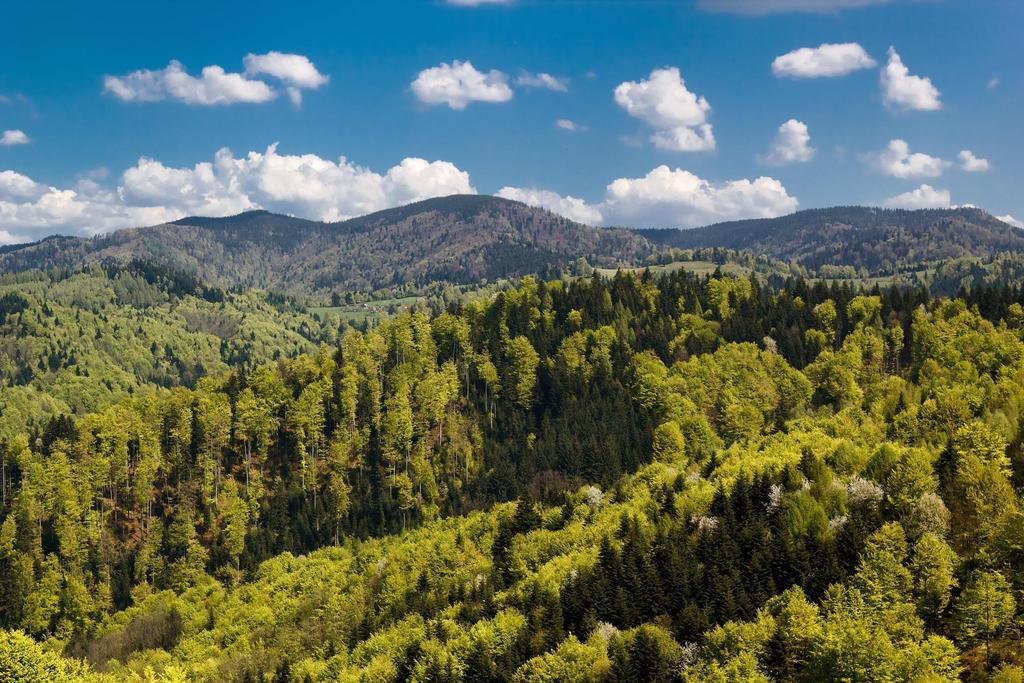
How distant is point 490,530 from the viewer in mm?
159875

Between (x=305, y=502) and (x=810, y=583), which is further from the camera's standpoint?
(x=305, y=502)

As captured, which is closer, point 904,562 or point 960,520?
point 904,562

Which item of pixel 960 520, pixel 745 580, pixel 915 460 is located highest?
pixel 915 460

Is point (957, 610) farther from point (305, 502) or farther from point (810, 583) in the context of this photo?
point (305, 502)

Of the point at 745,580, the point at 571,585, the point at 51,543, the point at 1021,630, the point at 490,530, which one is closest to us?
the point at 1021,630

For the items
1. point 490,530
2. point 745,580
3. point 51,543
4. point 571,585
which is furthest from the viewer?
point 51,543

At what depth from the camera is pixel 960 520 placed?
94062mm

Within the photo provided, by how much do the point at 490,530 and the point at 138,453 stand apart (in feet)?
326

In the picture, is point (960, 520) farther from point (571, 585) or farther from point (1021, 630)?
point (571, 585)

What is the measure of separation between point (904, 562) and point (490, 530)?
88.5m

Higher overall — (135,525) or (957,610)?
(957,610)

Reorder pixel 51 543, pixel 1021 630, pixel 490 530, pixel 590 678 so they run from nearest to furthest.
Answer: pixel 1021 630 → pixel 590 678 → pixel 490 530 → pixel 51 543

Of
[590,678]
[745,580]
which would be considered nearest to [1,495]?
[590,678]

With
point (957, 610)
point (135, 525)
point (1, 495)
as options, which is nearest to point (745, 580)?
point (957, 610)
